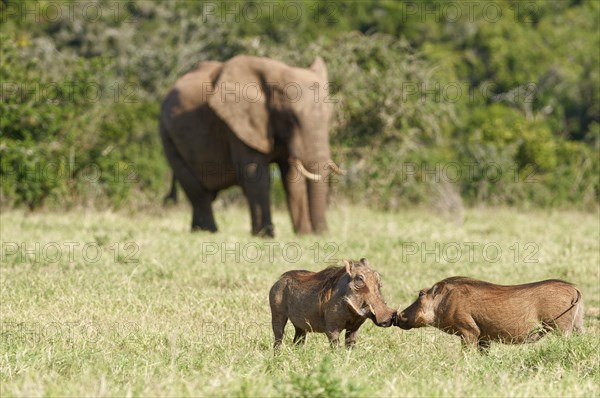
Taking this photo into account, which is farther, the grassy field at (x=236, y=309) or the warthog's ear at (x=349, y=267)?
the warthog's ear at (x=349, y=267)

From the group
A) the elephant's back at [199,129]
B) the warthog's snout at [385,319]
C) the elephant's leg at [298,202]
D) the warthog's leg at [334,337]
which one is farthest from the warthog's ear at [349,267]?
the elephant's back at [199,129]

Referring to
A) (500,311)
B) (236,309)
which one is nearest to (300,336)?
(500,311)

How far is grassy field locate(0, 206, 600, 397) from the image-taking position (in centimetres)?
610

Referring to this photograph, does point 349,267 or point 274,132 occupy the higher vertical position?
point 349,267

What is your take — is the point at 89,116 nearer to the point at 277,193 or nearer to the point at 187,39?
the point at 277,193

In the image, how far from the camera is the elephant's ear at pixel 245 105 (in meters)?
17.0

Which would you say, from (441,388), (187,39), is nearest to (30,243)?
(441,388)

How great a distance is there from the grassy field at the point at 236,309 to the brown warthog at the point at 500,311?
16 cm

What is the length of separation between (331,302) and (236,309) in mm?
2487

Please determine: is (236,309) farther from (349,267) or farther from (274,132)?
(274,132)

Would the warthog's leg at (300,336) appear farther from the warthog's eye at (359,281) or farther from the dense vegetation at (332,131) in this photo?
the dense vegetation at (332,131)

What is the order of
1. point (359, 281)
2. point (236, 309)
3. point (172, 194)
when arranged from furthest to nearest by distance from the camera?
point (172, 194) < point (236, 309) < point (359, 281)

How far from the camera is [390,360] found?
23.8 ft

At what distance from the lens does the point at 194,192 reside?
18672 mm
